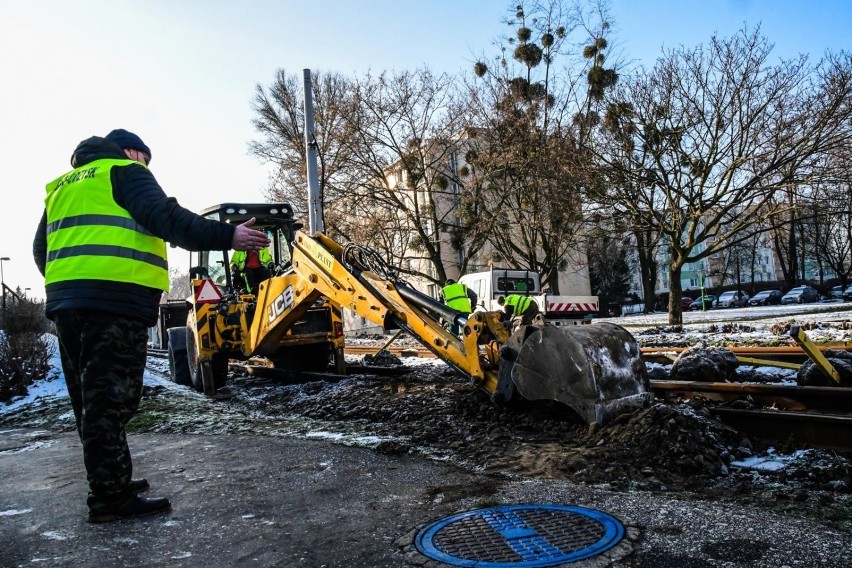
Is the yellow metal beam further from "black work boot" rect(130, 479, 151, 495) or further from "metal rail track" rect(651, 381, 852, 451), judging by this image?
"black work boot" rect(130, 479, 151, 495)

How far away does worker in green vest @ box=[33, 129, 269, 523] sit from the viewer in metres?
3.64

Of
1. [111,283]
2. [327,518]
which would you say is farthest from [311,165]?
[327,518]

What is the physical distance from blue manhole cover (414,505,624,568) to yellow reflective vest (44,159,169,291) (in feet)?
6.64

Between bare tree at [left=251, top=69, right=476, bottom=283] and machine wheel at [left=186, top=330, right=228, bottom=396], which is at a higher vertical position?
bare tree at [left=251, top=69, right=476, bottom=283]

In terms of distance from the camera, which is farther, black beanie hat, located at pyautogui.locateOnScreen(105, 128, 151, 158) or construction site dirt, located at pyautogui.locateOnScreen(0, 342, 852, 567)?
black beanie hat, located at pyautogui.locateOnScreen(105, 128, 151, 158)

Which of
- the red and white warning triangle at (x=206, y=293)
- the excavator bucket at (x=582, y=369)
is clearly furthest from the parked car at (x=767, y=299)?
the excavator bucket at (x=582, y=369)

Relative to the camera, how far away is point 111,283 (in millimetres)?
3666

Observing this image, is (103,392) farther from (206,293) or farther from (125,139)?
(206,293)

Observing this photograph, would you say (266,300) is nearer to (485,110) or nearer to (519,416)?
(519,416)

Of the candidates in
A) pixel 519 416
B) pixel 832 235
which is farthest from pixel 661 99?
pixel 832 235

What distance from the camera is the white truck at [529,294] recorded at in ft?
66.5

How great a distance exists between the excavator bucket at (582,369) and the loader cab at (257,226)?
4689 mm

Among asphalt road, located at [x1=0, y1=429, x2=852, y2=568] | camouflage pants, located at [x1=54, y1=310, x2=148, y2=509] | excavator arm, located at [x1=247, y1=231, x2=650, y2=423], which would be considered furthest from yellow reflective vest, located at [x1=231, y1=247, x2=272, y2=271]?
camouflage pants, located at [x1=54, y1=310, x2=148, y2=509]

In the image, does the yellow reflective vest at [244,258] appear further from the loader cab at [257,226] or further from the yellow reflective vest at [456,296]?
the yellow reflective vest at [456,296]
